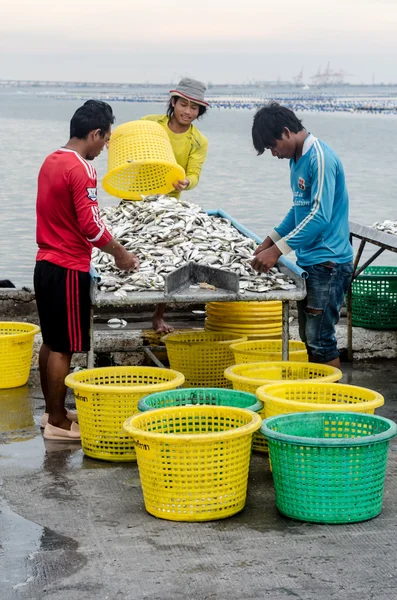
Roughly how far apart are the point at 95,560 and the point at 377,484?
4.25 feet

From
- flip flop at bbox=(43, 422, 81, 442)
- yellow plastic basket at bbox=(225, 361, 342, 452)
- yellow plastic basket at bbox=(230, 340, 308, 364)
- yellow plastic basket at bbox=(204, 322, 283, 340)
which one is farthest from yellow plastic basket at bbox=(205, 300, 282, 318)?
flip flop at bbox=(43, 422, 81, 442)

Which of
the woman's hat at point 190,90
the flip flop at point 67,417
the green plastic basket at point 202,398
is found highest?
Answer: the woman's hat at point 190,90

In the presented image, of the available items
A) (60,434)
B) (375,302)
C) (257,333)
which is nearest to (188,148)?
(257,333)

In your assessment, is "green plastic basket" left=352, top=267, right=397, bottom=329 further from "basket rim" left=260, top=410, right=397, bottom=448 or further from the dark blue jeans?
"basket rim" left=260, top=410, right=397, bottom=448

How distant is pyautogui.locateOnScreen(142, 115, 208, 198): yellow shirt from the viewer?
7.44m

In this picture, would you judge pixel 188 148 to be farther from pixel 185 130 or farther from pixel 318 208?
pixel 318 208

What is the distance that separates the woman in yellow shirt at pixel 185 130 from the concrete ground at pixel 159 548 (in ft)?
9.86

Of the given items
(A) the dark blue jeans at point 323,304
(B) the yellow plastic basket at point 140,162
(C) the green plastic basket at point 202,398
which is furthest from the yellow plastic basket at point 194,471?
(B) the yellow plastic basket at point 140,162

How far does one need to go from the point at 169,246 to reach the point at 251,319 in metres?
1.05

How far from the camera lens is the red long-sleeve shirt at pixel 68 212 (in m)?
5.18

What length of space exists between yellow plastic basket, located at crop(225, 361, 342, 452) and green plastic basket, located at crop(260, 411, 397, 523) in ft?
3.23

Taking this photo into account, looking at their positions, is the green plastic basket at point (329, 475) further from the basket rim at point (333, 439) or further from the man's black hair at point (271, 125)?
the man's black hair at point (271, 125)

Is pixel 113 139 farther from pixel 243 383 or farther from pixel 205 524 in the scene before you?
pixel 205 524

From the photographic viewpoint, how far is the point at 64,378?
5492mm
